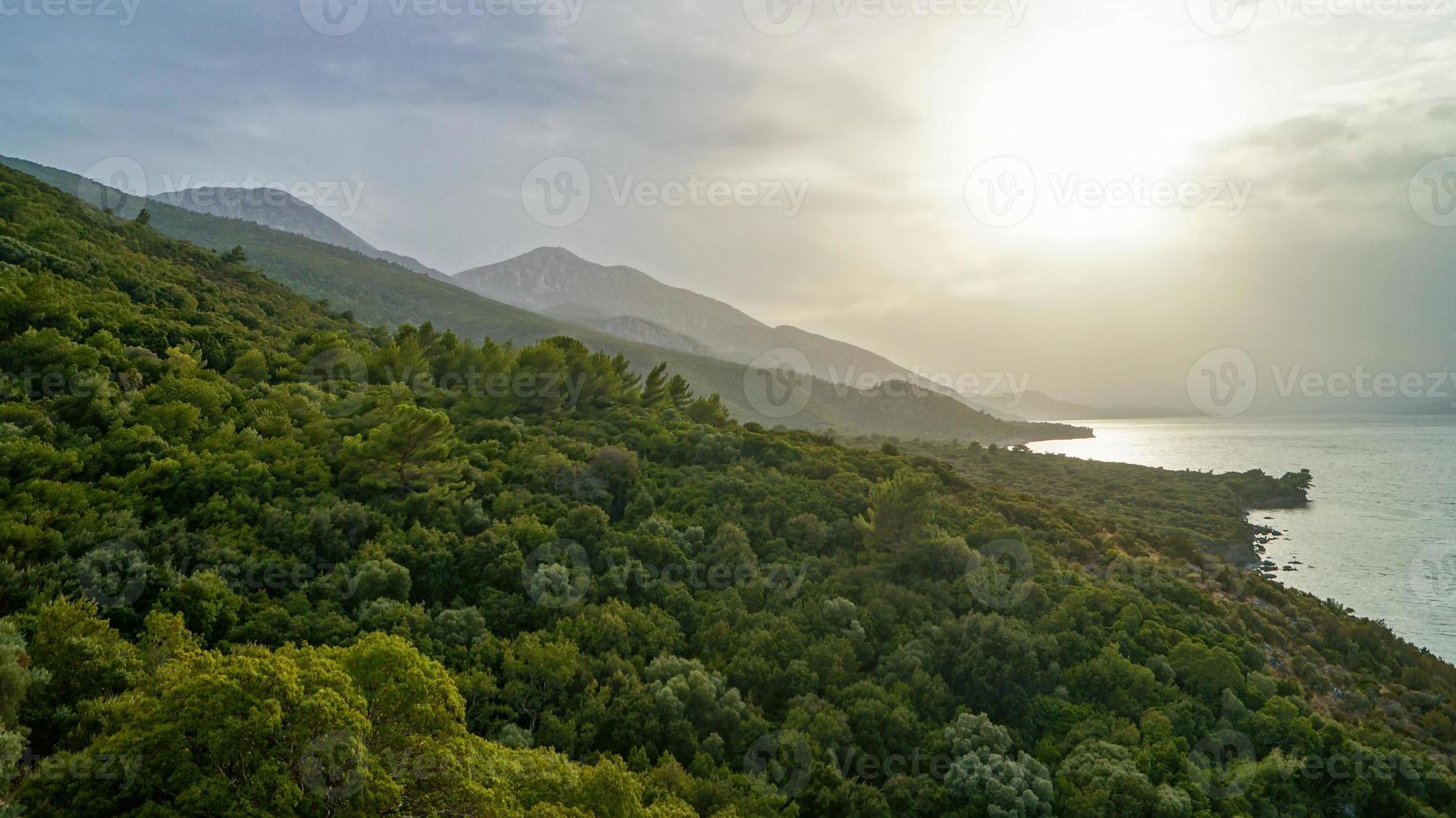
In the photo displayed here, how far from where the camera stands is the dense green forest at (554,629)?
8.84m

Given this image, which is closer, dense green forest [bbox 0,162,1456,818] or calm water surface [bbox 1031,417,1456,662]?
dense green forest [bbox 0,162,1456,818]

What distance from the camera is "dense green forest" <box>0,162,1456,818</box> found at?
8.84 meters

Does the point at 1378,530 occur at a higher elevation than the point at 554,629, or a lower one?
higher

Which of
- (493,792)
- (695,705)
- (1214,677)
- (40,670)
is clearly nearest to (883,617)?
(695,705)

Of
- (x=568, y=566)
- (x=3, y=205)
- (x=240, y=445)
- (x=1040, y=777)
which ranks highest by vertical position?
(x=3, y=205)

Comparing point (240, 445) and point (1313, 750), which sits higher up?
point (240, 445)

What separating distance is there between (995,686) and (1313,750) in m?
8.99

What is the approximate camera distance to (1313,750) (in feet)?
60.8

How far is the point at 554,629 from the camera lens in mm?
18328

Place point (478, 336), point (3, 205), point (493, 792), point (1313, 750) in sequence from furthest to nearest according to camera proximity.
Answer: point (478, 336) → point (3, 205) → point (1313, 750) → point (493, 792)

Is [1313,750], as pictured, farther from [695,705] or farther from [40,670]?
[40,670]

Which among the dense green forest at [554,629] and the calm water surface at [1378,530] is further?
the calm water surface at [1378,530]

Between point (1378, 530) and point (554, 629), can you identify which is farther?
point (1378, 530)

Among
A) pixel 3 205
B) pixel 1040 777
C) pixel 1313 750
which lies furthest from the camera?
pixel 3 205
